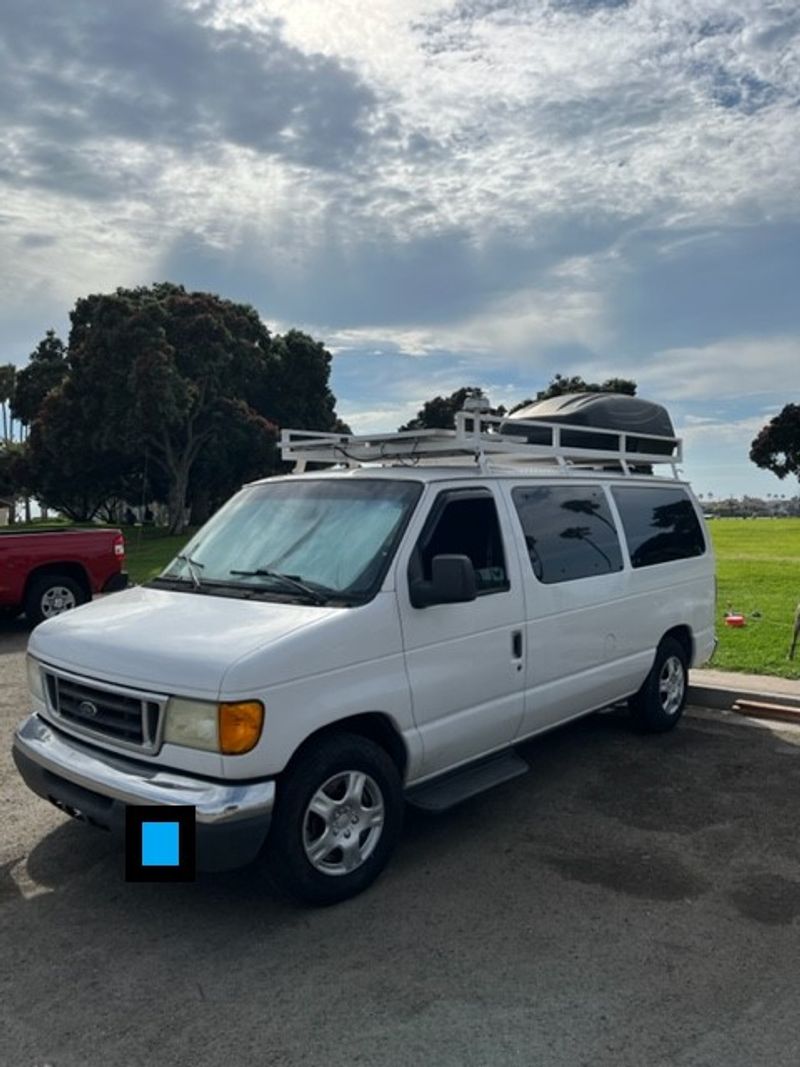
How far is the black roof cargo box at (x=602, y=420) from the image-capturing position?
22.0ft

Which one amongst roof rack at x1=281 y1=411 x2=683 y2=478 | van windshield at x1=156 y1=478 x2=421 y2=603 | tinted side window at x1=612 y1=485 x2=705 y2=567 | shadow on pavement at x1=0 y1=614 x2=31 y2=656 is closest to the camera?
van windshield at x1=156 y1=478 x2=421 y2=603

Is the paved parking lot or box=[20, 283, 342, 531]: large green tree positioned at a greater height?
box=[20, 283, 342, 531]: large green tree

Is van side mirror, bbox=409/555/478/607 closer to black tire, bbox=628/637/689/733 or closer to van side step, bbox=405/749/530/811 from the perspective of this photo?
van side step, bbox=405/749/530/811

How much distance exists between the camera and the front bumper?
329 centimetres

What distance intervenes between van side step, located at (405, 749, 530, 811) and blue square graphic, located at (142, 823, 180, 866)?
1201 mm

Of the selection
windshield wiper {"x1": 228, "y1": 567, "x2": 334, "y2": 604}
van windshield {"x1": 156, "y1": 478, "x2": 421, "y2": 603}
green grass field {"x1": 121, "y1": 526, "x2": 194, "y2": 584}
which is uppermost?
van windshield {"x1": 156, "y1": 478, "x2": 421, "y2": 603}

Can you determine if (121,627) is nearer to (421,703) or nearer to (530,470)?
(421,703)

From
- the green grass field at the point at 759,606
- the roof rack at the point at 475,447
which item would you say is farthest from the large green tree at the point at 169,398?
the roof rack at the point at 475,447

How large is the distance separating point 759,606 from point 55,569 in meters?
9.20

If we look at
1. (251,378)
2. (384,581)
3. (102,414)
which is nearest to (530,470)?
(384,581)

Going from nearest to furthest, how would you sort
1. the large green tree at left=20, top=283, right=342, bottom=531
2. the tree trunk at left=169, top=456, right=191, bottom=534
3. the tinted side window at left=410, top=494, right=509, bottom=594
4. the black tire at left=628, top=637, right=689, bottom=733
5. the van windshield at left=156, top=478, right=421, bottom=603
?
the van windshield at left=156, top=478, right=421, bottom=603
the tinted side window at left=410, top=494, right=509, bottom=594
the black tire at left=628, top=637, right=689, bottom=733
the large green tree at left=20, top=283, right=342, bottom=531
the tree trunk at left=169, top=456, right=191, bottom=534

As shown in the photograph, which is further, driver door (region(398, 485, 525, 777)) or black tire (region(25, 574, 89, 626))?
black tire (region(25, 574, 89, 626))

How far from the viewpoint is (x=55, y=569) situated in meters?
10.8
